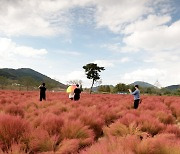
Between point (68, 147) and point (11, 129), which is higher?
point (11, 129)

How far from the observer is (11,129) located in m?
6.00

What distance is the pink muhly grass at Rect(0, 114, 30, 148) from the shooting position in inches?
227

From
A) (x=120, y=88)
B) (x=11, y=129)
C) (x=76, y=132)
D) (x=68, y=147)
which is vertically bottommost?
(x=68, y=147)

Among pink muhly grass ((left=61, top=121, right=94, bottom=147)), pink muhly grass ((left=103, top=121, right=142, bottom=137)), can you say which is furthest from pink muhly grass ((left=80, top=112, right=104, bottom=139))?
pink muhly grass ((left=61, top=121, right=94, bottom=147))

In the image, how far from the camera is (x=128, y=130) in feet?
25.1

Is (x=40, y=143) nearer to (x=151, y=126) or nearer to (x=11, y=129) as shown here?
(x=11, y=129)

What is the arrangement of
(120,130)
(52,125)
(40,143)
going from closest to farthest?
(40,143) → (52,125) → (120,130)

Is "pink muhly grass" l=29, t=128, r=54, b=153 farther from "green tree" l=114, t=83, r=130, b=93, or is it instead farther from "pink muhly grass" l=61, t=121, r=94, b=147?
"green tree" l=114, t=83, r=130, b=93

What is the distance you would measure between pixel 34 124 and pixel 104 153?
3.88 meters

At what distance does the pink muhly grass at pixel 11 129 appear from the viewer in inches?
227

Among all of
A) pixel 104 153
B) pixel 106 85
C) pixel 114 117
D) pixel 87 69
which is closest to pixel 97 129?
pixel 114 117

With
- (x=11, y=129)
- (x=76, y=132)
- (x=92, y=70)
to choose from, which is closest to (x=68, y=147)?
Result: (x=76, y=132)

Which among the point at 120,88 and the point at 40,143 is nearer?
the point at 40,143

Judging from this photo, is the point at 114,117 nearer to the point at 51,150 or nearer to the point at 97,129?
the point at 97,129
